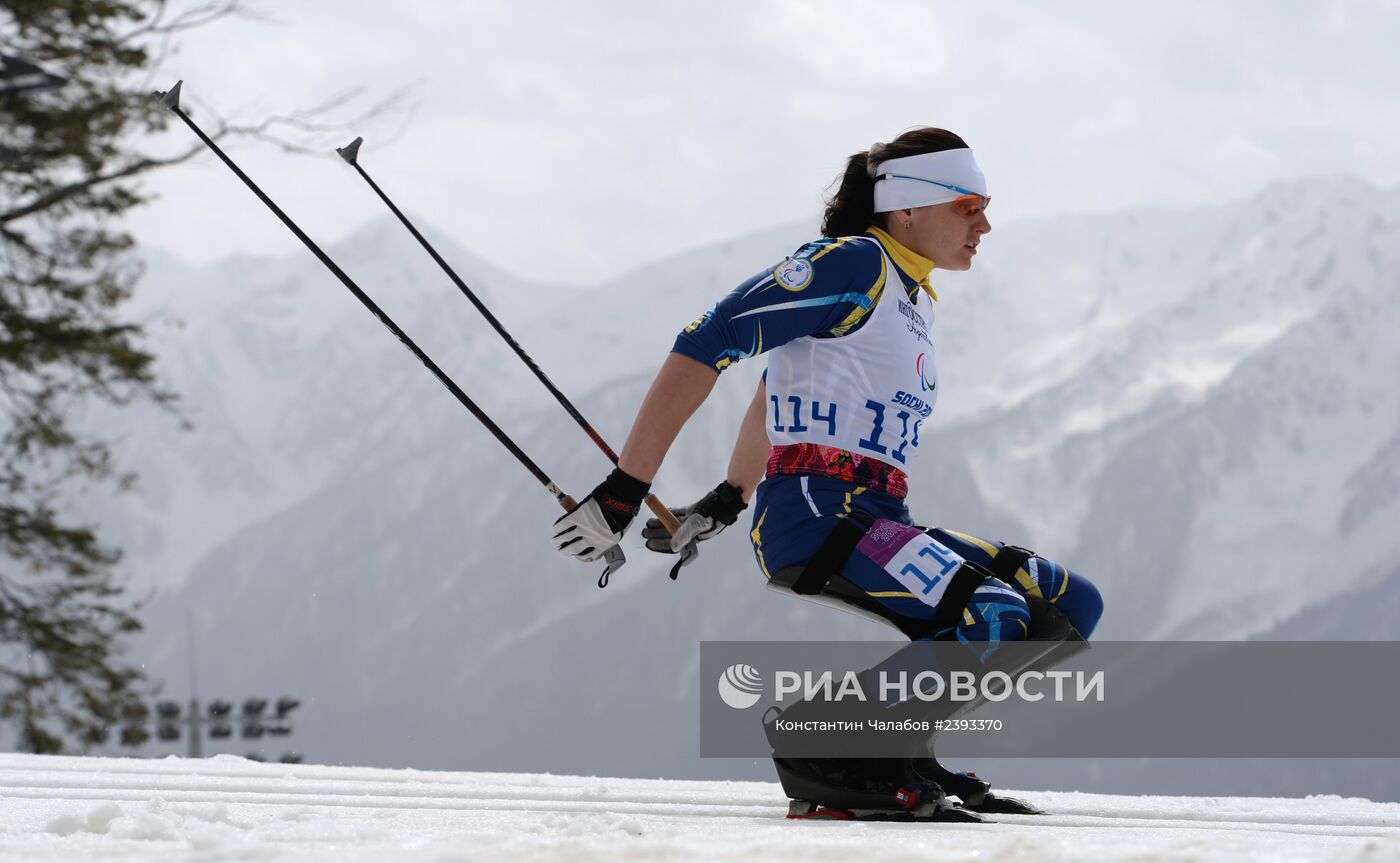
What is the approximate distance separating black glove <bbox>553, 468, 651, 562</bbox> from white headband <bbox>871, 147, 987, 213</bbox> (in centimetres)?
104

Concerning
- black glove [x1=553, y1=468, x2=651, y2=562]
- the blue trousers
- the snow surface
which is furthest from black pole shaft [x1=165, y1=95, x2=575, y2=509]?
the snow surface

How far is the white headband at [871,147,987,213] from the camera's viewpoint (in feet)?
11.9

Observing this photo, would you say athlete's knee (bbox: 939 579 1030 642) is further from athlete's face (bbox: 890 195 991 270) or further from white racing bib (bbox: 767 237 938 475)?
athlete's face (bbox: 890 195 991 270)

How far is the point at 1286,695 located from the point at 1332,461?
84.8 m

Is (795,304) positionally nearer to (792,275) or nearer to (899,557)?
(792,275)

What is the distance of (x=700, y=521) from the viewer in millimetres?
3619

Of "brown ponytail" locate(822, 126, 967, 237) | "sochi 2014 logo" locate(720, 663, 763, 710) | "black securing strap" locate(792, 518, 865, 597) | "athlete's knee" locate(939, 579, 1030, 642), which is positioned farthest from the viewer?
"brown ponytail" locate(822, 126, 967, 237)

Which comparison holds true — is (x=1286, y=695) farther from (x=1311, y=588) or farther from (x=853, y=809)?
(x=853, y=809)

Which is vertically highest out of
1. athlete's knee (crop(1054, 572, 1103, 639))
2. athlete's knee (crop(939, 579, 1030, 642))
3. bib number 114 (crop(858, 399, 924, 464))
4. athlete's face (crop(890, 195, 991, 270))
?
athlete's face (crop(890, 195, 991, 270))

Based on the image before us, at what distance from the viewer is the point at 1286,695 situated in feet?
404

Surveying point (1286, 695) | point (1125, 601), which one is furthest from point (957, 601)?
point (1125, 601)

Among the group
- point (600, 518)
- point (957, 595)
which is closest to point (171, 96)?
point (600, 518)

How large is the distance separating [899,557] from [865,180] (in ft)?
3.62

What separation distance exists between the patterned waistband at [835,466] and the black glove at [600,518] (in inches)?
14.3
